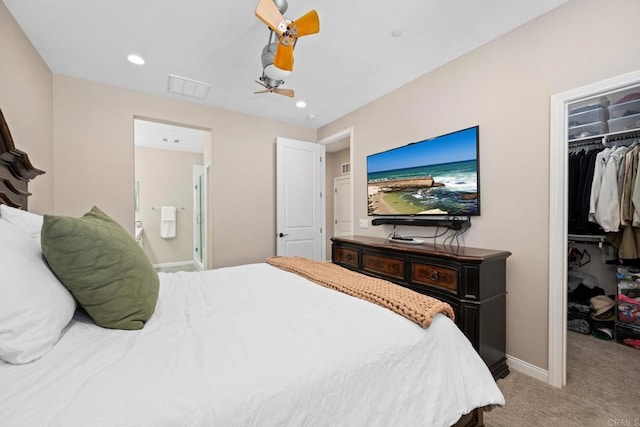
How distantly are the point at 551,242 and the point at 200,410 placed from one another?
2.25 m

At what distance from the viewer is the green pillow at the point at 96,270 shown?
903 millimetres

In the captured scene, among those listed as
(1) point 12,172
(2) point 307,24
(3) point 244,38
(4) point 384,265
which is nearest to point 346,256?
(4) point 384,265

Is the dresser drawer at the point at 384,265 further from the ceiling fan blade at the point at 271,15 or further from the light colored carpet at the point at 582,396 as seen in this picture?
the ceiling fan blade at the point at 271,15

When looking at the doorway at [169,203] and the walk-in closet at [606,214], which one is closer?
the walk-in closet at [606,214]

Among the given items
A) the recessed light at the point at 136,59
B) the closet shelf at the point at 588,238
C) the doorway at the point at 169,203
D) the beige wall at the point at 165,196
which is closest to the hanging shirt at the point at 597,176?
the closet shelf at the point at 588,238

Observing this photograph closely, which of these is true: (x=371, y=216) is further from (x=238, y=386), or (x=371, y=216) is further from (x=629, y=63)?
(x=238, y=386)

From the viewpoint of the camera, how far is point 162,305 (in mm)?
1230

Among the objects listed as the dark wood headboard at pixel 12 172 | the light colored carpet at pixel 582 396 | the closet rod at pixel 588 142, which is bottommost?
the light colored carpet at pixel 582 396

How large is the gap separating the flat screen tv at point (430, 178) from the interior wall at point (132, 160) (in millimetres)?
1604

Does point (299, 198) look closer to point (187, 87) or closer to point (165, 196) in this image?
point (187, 87)

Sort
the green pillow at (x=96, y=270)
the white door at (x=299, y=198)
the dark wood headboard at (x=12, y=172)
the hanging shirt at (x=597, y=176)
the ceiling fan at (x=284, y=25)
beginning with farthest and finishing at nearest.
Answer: the white door at (x=299, y=198), the hanging shirt at (x=597, y=176), the ceiling fan at (x=284, y=25), the dark wood headboard at (x=12, y=172), the green pillow at (x=96, y=270)

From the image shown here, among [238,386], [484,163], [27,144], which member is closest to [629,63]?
[484,163]

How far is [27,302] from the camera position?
0.77 metres

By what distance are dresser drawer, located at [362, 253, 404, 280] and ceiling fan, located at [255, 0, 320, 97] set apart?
1742 mm
